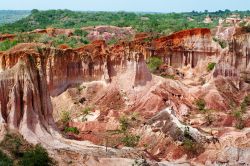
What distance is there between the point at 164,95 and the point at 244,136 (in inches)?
534

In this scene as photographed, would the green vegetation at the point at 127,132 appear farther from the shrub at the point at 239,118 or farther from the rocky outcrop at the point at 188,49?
the rocky outcrop at the point at 188,49

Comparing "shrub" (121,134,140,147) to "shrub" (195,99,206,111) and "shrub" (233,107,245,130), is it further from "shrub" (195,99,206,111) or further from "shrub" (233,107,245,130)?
"shrub" (195,99,206,111)

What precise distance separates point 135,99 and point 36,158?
24049 millimetres

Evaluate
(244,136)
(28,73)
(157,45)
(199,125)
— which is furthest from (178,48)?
(28,73)

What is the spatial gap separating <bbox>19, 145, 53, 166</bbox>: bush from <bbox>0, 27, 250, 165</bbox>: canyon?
141 cm

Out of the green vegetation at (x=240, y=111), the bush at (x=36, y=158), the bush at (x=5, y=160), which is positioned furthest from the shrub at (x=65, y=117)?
the bush at (x=5, y=160)

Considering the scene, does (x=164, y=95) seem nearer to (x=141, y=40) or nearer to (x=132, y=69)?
(x=132, y=69)

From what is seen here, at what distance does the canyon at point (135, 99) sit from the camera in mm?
38031

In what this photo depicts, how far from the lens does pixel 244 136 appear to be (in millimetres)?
43250

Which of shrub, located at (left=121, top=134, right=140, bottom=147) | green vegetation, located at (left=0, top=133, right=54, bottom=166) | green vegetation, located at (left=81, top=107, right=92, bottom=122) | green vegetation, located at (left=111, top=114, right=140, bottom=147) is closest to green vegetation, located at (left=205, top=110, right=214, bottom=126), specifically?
green vegetation, located at (left=111, top=114, right=140, bottom=147)

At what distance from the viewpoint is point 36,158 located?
32531 mm

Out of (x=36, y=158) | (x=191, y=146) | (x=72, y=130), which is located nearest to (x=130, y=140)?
(x=191, y=146)

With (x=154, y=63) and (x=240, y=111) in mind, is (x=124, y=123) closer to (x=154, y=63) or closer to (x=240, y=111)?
(x=240, y=111)

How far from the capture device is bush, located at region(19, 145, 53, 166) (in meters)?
32.4
